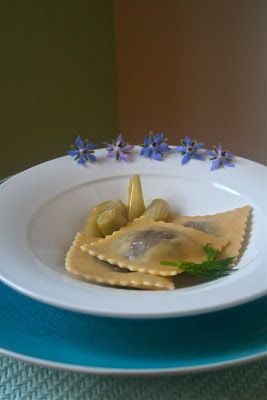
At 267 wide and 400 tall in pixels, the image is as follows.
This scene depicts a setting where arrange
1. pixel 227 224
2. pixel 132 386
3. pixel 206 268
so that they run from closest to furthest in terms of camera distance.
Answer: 1. pixel 132 386
2. pixel 206 268
3. pixel 227 224

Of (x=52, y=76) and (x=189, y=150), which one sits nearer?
(x=189, y=150)

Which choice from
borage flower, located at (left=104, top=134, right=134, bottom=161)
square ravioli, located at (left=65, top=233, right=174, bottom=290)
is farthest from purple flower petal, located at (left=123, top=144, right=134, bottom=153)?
square ravioli, located at (left=65, top=233, right=174, bottom=290)

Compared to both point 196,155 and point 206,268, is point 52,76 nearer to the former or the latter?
point 196,155

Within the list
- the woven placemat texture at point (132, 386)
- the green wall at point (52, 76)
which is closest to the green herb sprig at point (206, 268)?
the woven placemat texture at point (132, 386)

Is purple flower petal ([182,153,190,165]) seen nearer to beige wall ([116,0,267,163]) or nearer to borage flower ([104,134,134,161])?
borage flower ([104,134,134,161])

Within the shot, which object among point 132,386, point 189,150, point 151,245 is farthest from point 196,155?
point 132,386

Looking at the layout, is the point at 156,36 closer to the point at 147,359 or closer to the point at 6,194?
the point at 6,194
